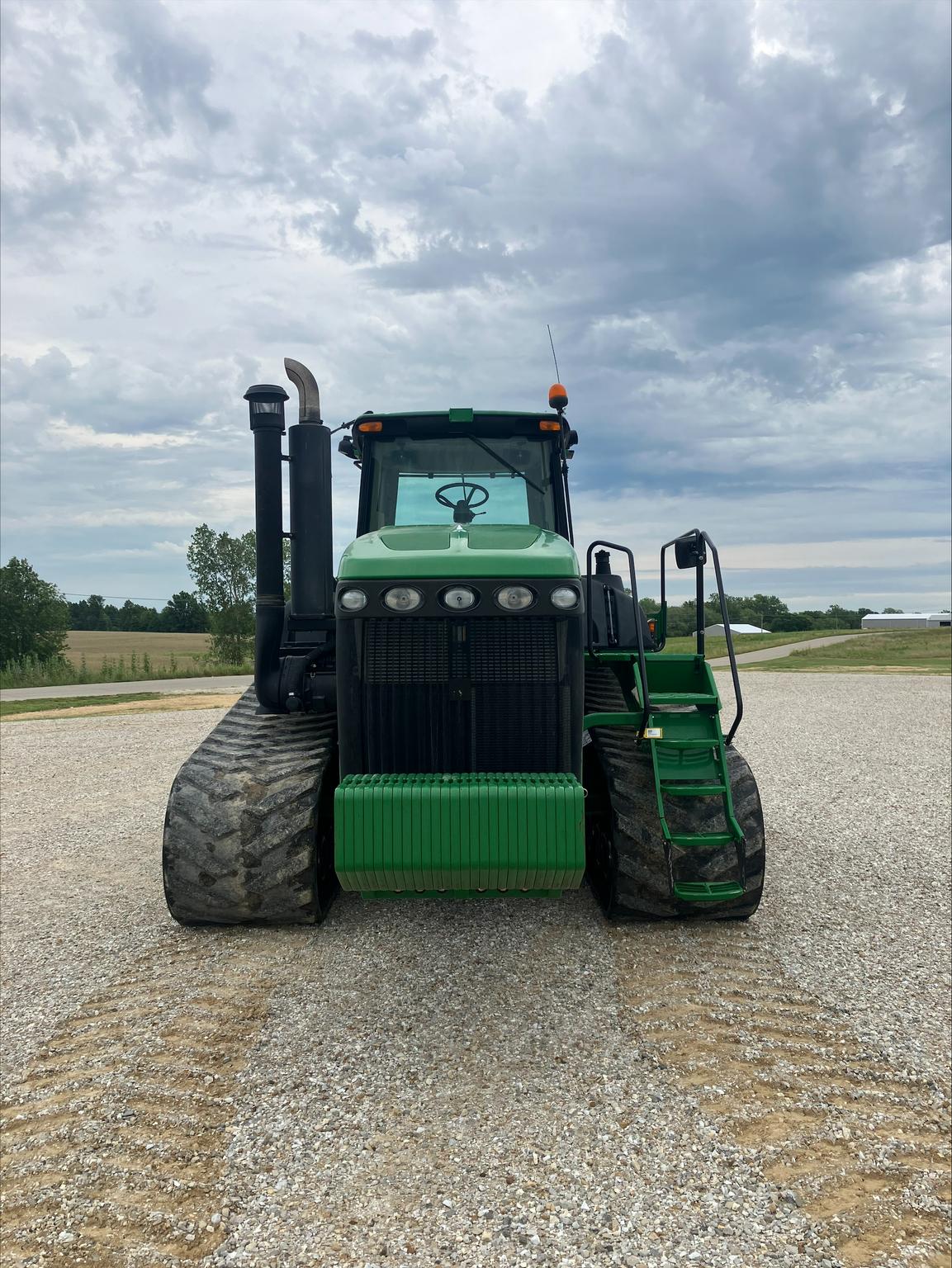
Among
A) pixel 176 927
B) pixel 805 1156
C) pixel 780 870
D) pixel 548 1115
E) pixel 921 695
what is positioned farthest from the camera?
pixel 921 695

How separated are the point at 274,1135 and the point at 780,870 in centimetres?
444

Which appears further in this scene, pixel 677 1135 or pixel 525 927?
pixel 525 927

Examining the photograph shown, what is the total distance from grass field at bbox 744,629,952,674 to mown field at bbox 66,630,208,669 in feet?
79.3

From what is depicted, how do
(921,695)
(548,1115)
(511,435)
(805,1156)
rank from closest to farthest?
1. (805,1156)
2. (548,1115)
3. (511,435)
4. (921,695)

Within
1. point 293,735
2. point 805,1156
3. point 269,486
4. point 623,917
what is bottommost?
point 805,1156

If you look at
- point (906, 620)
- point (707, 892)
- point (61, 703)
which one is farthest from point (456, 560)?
point (906, 620)

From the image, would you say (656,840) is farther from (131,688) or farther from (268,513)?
(131,688)

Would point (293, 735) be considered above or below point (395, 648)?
below

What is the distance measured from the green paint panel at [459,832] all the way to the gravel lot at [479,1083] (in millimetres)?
866

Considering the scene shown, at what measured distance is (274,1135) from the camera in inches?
119

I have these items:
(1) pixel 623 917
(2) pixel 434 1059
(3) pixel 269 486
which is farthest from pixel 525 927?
(3) pixel 269 486

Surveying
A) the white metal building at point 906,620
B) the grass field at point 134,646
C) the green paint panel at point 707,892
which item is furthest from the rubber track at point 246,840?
the white metal building at point 906,620

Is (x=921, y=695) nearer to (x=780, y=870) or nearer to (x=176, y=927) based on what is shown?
(x=780, y=870)

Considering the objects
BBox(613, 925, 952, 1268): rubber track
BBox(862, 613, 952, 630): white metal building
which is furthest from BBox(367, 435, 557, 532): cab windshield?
BBox(862, 613, 952, 630): white metal building
